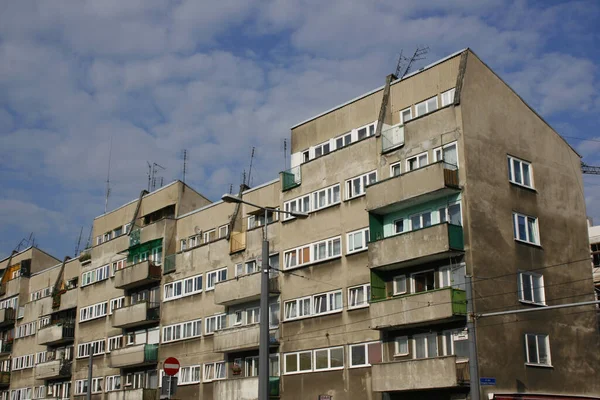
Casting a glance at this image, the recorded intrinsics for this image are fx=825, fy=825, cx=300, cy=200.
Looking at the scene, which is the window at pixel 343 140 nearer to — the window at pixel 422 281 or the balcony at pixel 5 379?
the window at pixel 422 281

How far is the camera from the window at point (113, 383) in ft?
206

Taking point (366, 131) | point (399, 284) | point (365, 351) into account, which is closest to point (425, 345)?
point (399, 284)

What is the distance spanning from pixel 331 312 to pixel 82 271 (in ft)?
111

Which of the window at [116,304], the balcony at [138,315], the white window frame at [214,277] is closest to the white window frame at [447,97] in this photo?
the white window frame at [214,277]

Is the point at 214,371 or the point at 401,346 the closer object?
the point at 401,346

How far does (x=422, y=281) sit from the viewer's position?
41156mm

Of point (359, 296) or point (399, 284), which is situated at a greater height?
point (399, 284)

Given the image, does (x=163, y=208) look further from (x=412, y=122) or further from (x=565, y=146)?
(x=565, y=146)

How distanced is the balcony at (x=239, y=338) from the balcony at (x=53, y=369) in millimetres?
23251

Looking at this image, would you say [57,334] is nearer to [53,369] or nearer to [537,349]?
[53,369]

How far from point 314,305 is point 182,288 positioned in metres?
14.8

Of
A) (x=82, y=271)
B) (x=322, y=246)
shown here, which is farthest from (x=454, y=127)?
(x=82, y=271)

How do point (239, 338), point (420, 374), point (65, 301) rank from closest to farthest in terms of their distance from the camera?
point (420, 374)
point (239, 338)
point (65, 301)

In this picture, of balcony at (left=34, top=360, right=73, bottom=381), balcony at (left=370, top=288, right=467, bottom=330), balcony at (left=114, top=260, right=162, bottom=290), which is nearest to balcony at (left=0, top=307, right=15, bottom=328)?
balcony at (left=34, top=360, right=73, bottom=381)
